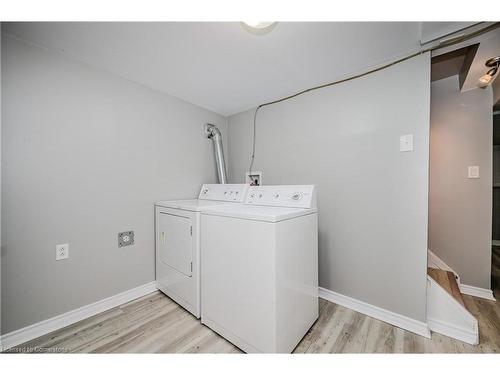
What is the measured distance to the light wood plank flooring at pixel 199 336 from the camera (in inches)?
47.6

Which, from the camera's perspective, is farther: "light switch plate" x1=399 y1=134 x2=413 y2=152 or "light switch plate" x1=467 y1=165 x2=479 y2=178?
"light switch plate" x1=467 y1=165 x2=479 y2=178

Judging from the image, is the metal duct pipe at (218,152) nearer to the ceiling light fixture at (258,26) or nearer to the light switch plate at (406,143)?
the ceiling light fixture at (258,26)

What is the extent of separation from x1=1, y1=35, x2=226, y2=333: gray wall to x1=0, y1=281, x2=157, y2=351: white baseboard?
0.14 feet

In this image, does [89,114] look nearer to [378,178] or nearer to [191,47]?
[191,47]

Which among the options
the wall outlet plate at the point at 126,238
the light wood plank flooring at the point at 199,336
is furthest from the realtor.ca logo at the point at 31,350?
the wall outlet plate at the point at 126,238

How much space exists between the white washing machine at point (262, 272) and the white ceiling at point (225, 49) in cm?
97

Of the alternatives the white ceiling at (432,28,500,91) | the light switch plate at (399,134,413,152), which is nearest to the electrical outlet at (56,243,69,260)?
the light switch plate at (399,134,413,152)

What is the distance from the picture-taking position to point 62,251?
1.40 meters

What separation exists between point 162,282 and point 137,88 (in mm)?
1796

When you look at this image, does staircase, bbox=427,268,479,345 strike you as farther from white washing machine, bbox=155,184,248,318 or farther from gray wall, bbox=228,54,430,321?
white washing machine, bbox=155,184,248,318

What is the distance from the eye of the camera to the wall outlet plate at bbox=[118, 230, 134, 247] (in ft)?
5.53

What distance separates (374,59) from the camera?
1466mm

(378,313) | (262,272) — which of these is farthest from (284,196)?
(378,313)
